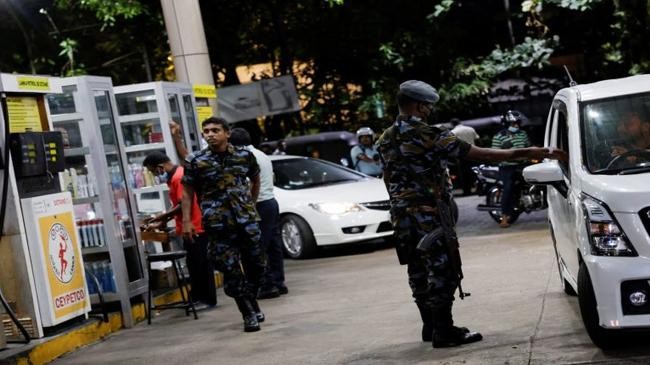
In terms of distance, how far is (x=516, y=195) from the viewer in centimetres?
1612

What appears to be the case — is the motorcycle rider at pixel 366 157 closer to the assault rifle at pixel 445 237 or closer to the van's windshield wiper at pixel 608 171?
the assault rifle at pixel 445 237

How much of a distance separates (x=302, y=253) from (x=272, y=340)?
648 centimetres

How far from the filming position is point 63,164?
32.6ft

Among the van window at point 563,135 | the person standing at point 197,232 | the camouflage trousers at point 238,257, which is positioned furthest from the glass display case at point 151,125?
the van window at point 563,135

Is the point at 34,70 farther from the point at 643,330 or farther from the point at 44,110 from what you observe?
the point at 643,330

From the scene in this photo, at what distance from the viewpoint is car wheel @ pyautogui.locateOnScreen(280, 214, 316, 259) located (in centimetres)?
1525

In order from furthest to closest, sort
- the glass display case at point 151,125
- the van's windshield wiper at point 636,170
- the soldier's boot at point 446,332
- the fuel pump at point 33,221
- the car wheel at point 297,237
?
the car wheel at point 297,237 < the glass display case at point 151,125 < the fuel pump at point 33,221 < the soldier's boot at point 446,332 < the van's windshield wiper at point 636,170

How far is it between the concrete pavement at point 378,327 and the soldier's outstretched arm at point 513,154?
1238 mm

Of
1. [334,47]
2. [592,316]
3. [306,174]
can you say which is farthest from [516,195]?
[334,47]

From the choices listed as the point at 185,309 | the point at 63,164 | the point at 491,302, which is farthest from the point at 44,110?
the point at 491,302

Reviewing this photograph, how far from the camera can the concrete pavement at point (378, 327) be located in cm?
735

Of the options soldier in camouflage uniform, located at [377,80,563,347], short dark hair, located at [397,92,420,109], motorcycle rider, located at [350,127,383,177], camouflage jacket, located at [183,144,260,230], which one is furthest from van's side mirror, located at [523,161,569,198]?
motorcycle rider, located at [350,127,383,177]

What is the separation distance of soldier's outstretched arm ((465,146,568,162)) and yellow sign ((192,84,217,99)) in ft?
22.5

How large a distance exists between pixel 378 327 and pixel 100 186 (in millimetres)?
3304
